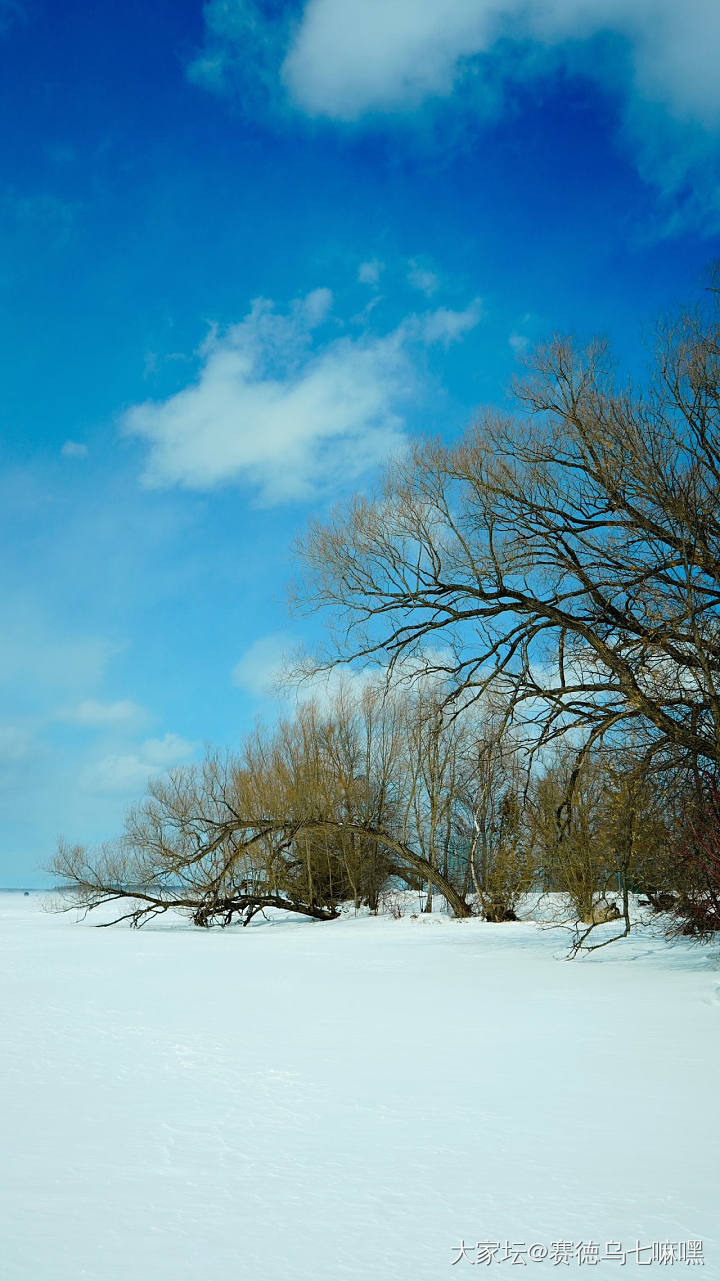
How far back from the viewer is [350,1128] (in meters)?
4.47

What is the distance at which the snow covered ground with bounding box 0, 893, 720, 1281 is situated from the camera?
3.08 metres

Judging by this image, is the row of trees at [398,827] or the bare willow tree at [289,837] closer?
the row of trees at [398,827]

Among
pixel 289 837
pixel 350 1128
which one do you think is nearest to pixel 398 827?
pixel 289 837

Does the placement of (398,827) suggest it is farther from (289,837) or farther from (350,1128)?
(350,1128)

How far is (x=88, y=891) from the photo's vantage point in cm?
2377

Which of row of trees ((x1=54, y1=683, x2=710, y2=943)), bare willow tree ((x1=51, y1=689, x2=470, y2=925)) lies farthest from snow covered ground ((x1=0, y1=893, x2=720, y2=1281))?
bare willow tree ((x1=51, y1=689, x2=470, y2=925))

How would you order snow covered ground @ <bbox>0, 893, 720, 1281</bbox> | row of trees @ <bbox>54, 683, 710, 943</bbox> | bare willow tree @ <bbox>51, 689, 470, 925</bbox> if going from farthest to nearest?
1. bare willow tree @ <bbox>51, 689, 470, 925</bbox>
2. row of trees @ <bbox>54, 683, 710, 943</bbox>
3. snow covered ground @ <bbox>0, 893, 720, 1281</bbox>

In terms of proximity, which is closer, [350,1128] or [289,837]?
[350,1128]

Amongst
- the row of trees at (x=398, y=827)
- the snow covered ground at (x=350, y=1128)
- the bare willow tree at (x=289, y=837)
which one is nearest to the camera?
the snow covered ground at (x=350, y=1128)

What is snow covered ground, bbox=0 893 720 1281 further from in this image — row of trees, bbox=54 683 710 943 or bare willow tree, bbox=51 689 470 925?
bare willow tree, bbox=51 689 470 925

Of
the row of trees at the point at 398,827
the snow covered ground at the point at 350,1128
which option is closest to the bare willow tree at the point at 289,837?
the row of trees at the point at 398,827

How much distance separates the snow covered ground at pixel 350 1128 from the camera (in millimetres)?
3076

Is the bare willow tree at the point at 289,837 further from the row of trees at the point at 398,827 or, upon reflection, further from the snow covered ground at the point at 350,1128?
the snow covered ground at the point at 350,1128

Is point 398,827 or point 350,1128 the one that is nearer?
point 350,1128
